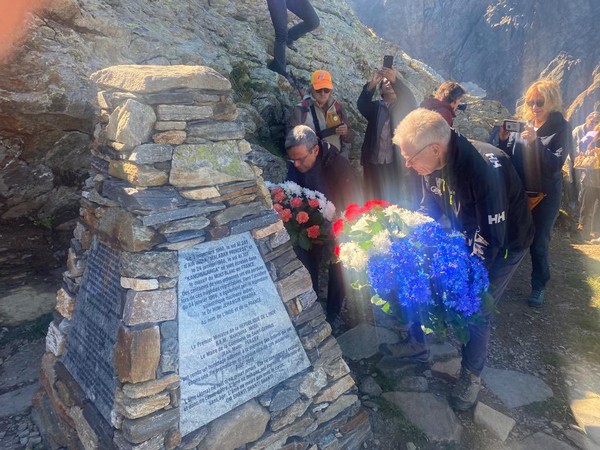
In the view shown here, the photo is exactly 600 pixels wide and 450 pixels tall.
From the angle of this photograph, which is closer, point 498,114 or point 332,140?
point 332,140

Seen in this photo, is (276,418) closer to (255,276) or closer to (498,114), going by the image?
(255,276)

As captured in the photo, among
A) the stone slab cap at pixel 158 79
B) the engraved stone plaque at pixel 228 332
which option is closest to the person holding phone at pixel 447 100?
the stone slab cap at pixel 158 79

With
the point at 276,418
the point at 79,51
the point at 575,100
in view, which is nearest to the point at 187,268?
the point at 276,418

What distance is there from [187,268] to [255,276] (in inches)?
21.4

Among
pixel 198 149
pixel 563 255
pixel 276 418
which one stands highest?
pixel 198 149

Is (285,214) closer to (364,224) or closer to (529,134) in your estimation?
(364,224)

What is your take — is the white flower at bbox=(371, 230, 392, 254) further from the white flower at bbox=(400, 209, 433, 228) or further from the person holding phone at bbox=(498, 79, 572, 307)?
the person holding phone at bbox=(498, 79, 572, 307)

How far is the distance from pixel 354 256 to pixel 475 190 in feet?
3.49

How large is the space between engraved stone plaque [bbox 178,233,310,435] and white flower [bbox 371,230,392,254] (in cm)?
86

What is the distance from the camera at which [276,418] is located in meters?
3.10

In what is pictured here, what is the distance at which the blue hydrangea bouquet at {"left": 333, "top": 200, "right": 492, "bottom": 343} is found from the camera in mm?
2977

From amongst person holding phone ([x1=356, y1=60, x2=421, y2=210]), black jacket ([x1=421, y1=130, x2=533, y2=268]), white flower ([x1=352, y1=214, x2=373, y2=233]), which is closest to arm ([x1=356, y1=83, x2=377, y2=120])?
person holding phone ([x1=356, y1=60, x2=421, y2=210])

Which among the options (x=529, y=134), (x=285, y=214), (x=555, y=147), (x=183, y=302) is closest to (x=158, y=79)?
(x=183, y=302)

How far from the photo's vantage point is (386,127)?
5699mm
